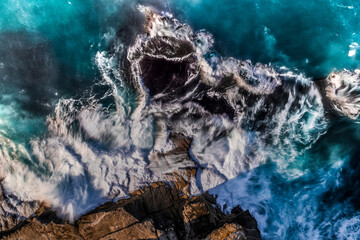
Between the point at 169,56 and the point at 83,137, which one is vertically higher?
the point at 169,56

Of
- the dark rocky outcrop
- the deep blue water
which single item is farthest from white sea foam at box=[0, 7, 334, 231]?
the dark rocky outcrop

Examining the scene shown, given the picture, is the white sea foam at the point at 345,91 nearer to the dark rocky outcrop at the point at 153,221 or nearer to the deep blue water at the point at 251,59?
the deep blue water at the point at 251,59

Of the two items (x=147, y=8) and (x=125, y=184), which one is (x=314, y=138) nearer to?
(x=125, y=184)

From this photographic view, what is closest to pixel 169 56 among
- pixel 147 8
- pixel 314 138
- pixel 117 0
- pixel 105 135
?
pixel 147 8

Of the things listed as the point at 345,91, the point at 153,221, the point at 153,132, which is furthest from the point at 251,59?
the point at 153,221

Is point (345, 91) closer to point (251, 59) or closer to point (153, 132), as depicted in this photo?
point (251, 59)

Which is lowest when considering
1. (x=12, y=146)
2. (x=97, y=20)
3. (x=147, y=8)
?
(x=12, y=146)
